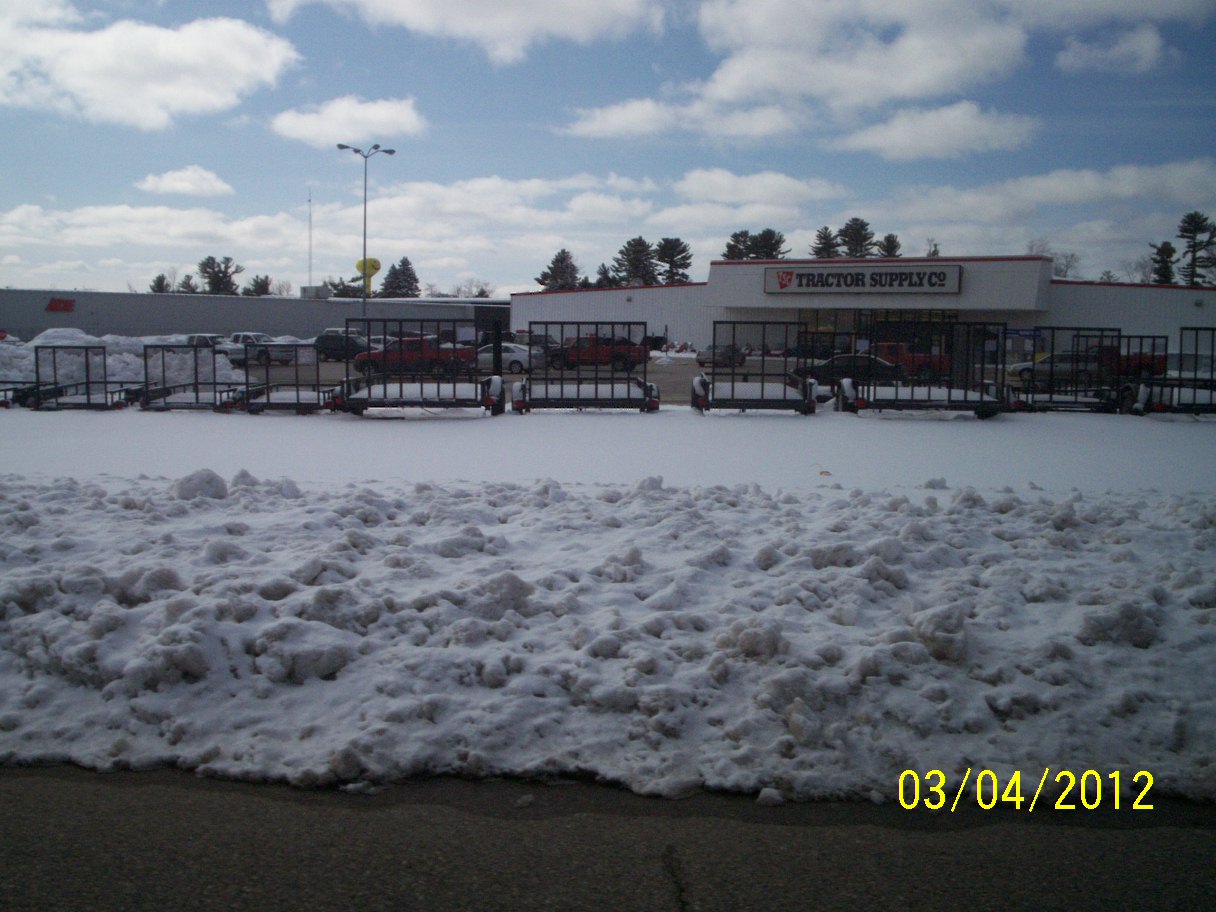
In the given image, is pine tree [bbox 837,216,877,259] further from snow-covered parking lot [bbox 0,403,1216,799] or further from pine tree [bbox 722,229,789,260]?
snow-covered parking lot [bbox 0,403,1216,799]

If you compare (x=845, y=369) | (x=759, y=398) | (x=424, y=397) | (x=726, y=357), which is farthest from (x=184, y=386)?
(x=726, y=357)

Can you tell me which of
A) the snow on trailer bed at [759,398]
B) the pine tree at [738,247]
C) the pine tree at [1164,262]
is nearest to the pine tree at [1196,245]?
the pine tree at [1164,262]

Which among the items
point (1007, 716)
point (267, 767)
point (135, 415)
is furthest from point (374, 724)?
point (135, 415)

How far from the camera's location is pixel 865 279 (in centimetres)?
5556

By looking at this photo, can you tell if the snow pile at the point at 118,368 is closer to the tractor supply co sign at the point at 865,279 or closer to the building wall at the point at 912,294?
the tractor supply co sign at the point at 865,279

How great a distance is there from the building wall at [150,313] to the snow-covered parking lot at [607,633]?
58.3m

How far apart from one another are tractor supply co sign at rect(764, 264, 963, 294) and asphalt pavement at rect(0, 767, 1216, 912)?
178 ft

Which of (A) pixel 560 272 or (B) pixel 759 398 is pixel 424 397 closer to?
(B) pixel 759 398

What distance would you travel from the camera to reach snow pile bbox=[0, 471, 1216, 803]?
4.38 m

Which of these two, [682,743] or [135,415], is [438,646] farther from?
[135,415]
